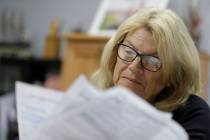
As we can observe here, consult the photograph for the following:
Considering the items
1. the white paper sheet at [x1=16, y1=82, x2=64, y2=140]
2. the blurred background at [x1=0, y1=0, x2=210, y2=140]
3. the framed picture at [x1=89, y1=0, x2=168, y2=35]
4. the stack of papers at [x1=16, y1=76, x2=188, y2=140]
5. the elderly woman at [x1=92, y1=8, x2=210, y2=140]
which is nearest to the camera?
the stack of papers at [x1=16, y1=76, x2=188, y2=140]

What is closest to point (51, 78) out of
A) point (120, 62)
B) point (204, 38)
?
point (204, 38)

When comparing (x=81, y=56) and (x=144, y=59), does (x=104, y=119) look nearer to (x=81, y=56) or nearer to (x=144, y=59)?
(x=144, y=59)

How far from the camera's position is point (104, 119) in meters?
0.65

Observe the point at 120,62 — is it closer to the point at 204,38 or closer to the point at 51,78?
the point at 204,38

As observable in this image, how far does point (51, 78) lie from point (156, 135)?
114 inches

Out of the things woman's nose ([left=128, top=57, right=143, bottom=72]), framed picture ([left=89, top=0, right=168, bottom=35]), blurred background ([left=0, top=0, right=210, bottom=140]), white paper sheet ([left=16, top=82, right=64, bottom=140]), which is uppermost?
woman's nose ([left=128, top=57, right=143, bottom=72])

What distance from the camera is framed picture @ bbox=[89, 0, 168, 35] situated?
8.70 ft

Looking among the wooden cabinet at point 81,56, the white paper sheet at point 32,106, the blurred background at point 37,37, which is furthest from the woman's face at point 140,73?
the blurred background at point 37,37

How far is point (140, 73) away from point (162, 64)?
2.4 inches

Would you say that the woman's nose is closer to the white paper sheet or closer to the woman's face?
the woman's face

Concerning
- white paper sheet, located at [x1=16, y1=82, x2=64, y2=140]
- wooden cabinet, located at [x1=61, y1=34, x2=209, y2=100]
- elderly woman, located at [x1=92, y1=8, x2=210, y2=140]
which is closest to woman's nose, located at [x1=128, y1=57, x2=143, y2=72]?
elderly woman, located at [x1=92, y1=8, x2=210, y2=140]

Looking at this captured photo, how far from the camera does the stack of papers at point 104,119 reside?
627 mm

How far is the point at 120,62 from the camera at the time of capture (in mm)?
1020

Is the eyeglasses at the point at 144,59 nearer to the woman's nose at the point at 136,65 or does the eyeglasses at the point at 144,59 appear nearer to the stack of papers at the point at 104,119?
the woman's nose at the point at 136,65
